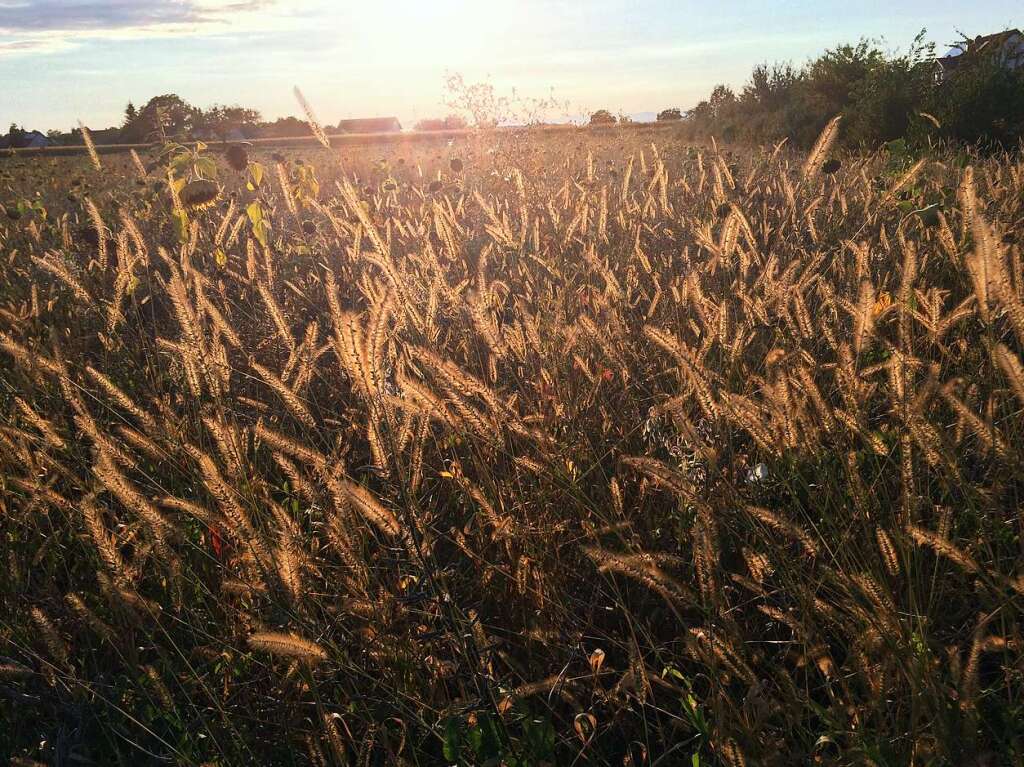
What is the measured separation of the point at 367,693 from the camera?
4.72ft

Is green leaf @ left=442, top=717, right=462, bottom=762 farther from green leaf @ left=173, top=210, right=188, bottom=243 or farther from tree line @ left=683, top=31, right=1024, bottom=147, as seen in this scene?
tree line @ left=683, top=31, right=1024, bottom=147

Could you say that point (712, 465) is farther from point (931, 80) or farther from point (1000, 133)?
point (931, 80)

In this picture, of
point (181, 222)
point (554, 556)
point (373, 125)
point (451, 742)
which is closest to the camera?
point (451, 742)

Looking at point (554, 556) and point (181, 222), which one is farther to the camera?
point (181, 222)

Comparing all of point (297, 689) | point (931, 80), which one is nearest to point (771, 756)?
point (297, 689)

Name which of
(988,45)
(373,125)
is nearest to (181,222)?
(988,45)

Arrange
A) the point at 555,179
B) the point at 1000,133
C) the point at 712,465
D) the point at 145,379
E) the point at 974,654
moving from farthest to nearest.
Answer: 1. the point at 1000,133
2. the point at 555,179
3. the point at 145,379
4. the point at 712,465
5. the point at 974,654

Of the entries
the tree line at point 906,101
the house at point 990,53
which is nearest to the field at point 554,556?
the tree line at point 906,101

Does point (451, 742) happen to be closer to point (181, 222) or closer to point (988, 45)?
point (181, 222)

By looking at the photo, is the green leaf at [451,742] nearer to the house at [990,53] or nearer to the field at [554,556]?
the field at [554,556]

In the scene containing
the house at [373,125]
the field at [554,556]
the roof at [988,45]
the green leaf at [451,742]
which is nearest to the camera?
the field at [554,556]

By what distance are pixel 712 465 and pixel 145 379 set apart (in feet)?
7.30

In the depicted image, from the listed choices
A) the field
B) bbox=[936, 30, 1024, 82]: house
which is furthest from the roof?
the field

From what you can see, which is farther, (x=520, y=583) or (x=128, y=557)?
(x=128, y=557)
